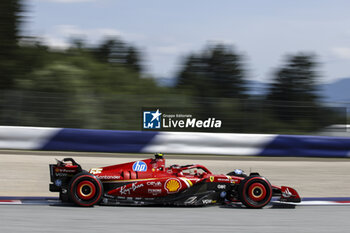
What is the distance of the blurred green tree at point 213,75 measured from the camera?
3084 centimetres

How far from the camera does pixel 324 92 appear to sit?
21.8m

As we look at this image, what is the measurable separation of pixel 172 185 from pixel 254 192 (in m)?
1.26

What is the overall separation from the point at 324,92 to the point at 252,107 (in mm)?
7845

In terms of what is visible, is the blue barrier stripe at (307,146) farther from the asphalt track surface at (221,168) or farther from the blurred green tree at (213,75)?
the blurred green tree at (213,75)

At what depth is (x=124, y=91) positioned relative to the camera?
82.8 feet

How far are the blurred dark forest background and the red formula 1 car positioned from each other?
7.16 meters

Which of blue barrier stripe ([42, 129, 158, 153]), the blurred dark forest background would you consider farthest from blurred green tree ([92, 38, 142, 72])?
blue barrier stripe ([42, 129, 158, 153])

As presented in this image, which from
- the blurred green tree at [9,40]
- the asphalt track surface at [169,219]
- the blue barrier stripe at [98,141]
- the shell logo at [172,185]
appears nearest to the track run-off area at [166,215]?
the asphalt track surface at [169,219]

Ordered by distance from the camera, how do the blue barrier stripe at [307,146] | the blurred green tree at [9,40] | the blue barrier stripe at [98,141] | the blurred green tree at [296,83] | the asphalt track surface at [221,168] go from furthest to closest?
the blurred green tree at [296,83] < the blurred green tree at [9,40] < the blue barrier stripe at [307,146] < the blue barrier stripe at [98,141] < the asphalt track surface at [221,168]

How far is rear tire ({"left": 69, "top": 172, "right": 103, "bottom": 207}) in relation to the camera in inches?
293

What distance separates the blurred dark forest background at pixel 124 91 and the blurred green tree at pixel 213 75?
64 mm

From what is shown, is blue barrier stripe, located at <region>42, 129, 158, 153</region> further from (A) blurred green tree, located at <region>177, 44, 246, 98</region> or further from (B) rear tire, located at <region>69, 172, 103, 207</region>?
(A) blurred green tree, located at <region>177, 44, 246, 98</region>

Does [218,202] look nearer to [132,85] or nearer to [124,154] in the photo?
[124,154]

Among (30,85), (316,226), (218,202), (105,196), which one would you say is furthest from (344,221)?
(30,85)
